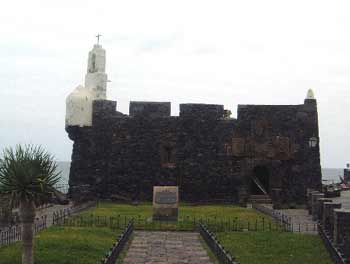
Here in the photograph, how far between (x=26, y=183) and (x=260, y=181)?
2328 centimetres

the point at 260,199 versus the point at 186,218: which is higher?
the point at 260,199

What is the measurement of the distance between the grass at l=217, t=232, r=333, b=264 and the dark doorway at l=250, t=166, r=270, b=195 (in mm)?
13989

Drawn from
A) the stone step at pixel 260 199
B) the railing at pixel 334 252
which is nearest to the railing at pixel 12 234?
the railing at pixel 334 252

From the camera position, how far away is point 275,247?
14.4m

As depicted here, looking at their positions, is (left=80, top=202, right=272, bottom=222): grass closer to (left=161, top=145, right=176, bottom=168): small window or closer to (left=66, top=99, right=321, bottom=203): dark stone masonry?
(left=66, top=99, right=321, bottom=203): dark stone masonry

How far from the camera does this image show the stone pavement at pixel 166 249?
13047 mm

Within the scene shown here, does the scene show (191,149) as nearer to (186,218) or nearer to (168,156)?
(168,156)

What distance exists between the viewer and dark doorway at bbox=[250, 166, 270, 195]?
30.9 meters

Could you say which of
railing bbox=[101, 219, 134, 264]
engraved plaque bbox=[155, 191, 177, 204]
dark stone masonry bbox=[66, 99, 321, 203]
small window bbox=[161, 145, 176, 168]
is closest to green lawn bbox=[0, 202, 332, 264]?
railing bbox=[101, 219, 134, 264]

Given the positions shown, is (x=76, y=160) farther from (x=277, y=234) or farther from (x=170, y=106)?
(x=277, y=234)

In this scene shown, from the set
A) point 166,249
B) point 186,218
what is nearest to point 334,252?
point 166,249

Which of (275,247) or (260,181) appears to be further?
(260,181)

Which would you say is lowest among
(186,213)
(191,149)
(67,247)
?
(67,247)

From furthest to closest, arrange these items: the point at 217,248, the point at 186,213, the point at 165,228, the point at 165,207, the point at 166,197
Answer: the point at 186,213
the point at 166,197
the point at 165,207
the point at 165,228
the point at 217,248
